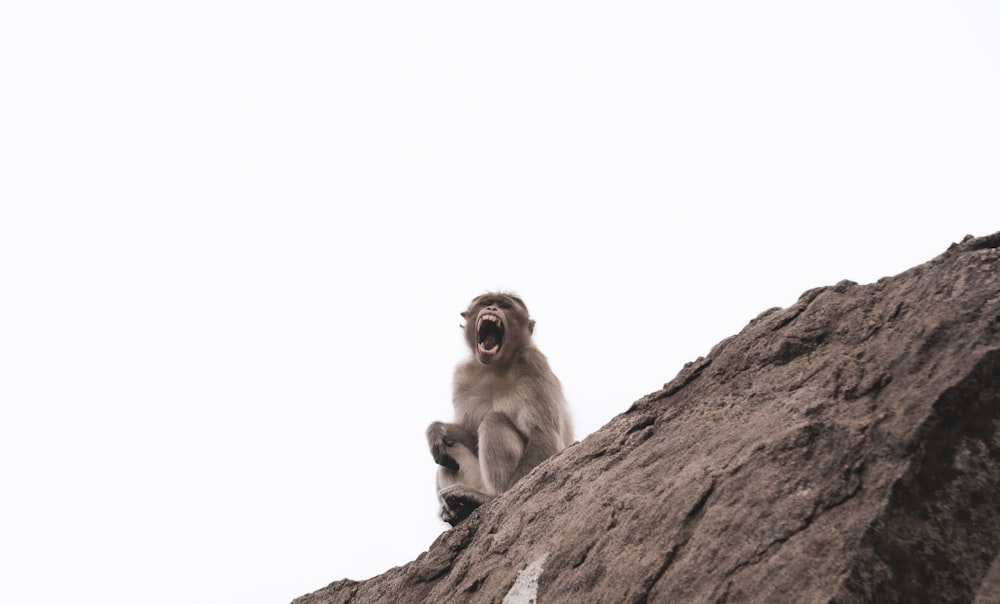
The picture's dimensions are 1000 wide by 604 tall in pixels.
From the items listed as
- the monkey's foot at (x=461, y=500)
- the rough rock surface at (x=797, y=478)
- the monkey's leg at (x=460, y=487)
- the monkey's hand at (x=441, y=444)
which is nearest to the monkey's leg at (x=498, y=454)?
the monkey's leg at (x=460, y=487)

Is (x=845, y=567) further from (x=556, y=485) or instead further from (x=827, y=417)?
(x=556, y=485)

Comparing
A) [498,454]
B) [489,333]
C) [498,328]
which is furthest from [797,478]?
[489,333]

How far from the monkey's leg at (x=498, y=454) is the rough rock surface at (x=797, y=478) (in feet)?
6.35

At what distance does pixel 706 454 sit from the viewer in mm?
5949

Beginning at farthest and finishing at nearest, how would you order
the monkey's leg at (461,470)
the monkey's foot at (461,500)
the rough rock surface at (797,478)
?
1. the monkey's leg at (461,470)
2. the monkey's foot at (461,500)
3. the rough rock surface at (797,478)

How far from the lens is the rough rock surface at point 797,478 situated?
4.59m

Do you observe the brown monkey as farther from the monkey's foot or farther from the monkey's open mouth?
the monkey's foot

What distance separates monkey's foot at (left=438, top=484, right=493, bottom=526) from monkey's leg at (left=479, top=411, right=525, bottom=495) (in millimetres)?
731

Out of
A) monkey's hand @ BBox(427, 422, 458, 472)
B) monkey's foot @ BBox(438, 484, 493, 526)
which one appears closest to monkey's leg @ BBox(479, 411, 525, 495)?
monkey's hand @ BBox(427, 422, 458, 472)

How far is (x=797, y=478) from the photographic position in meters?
5.16

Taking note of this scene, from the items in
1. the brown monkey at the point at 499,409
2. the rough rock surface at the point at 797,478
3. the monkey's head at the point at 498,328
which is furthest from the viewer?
the monkey's head at the point at 498,328

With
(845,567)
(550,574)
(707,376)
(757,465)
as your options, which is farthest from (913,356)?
(550,574)

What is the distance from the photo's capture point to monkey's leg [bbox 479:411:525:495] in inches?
365

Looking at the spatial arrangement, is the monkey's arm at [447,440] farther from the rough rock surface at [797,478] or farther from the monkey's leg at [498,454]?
the rough rock surface at [797,478]
